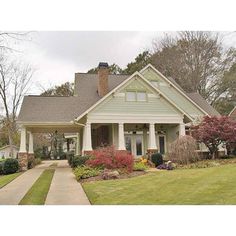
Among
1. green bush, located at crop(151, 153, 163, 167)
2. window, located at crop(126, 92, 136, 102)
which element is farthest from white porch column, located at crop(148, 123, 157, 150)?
green bush, located at crop(151, 153, 163, 167)

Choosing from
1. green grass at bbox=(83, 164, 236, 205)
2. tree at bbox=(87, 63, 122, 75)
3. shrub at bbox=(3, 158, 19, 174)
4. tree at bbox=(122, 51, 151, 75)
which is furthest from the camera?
tree at bbox=(87, 63, 122, 75)

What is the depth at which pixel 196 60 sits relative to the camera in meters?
34.8

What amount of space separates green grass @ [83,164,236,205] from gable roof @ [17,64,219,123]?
35.1ft

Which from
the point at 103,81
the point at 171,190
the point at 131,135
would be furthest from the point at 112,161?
the point at 103,81

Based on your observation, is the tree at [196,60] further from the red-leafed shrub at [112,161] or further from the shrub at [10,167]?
the red-leafed shrub at [112,161]

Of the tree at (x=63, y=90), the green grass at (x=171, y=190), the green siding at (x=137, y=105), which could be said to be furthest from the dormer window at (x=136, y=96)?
the tree at (x=63, y=90)

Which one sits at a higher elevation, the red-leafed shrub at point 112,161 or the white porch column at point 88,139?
the white porch column at point 88,139

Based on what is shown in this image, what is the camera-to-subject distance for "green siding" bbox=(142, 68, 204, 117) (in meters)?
26.5

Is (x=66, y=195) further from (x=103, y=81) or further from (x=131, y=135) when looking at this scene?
(x=103, y=81)

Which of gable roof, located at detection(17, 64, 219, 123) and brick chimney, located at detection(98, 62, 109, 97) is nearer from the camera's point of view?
gable roof, located at detection(17, 64, 219, 123)

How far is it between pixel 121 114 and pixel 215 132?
566 cm

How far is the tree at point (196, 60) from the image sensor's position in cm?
3459

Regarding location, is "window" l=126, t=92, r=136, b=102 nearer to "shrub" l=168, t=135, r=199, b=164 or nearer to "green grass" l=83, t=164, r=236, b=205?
"shrub" l=168, t=135, r=199, b=164
